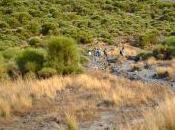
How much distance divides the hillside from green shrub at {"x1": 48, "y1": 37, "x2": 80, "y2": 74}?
21.0 metres

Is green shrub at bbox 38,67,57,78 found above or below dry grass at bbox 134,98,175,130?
below

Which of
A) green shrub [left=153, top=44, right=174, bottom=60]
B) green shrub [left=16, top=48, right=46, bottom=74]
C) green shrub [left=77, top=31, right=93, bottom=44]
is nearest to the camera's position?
green shrub [left=16, top=48, right=46, bottom=74]

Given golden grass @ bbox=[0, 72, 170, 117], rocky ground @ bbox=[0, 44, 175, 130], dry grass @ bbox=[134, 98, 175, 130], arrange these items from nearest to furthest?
dry grass @ bbox=[134, 98, 175, 130], rocky ground @ bbox=[0, 44, 175, 130], golden grass @ bbox=[0, 72, 170, 117]

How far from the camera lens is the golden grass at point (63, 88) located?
13.5 meters

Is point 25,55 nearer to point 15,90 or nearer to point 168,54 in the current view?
point 15,90

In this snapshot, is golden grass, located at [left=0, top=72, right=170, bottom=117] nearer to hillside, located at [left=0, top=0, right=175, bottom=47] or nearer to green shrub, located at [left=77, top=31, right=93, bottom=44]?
hillside, located at [left=0, top=0, right=175, bottom=47]

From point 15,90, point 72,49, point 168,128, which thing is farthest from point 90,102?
point 72,49

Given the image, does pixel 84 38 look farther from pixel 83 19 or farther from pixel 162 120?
pixel 162 120

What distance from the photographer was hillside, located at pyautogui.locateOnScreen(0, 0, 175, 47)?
166 ft

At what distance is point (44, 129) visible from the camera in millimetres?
10977

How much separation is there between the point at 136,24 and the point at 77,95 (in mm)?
43129

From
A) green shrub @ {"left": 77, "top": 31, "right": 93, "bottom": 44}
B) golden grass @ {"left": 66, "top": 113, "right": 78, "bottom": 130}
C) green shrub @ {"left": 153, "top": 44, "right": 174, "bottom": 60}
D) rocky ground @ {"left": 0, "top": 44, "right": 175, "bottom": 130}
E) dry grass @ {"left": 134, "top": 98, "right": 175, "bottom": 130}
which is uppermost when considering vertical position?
dry grass @ {"left": 134, "top": 98, "right": 175, "bottom": 130}

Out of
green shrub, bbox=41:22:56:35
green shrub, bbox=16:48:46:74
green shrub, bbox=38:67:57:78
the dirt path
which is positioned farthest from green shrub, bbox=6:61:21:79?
green shrub, bbox=41:22:56:35

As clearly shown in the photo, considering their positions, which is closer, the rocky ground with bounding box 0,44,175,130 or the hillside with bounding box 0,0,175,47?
the rocky ground with bounding box 0,44,175,130
